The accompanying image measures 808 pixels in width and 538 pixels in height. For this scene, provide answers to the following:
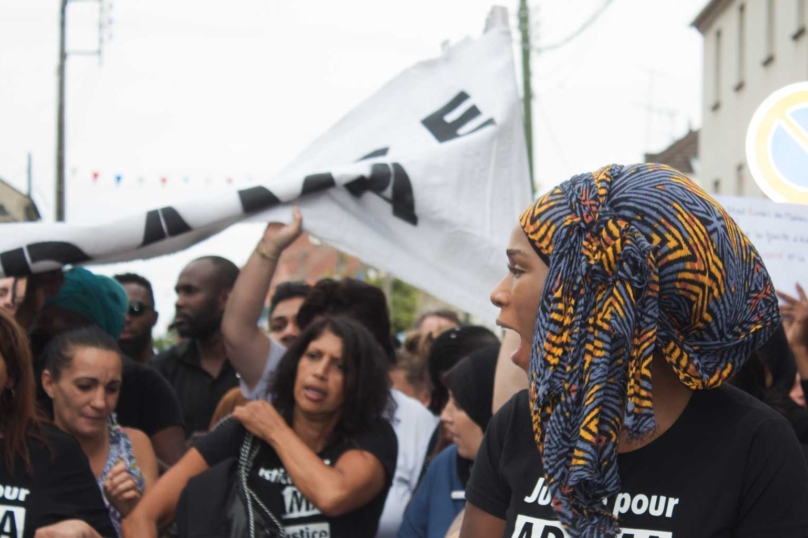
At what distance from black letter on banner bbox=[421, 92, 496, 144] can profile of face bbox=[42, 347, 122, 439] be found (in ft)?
4.95

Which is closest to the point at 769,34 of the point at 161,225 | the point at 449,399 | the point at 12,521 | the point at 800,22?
the point at 800,22

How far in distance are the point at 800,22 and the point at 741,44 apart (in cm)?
477

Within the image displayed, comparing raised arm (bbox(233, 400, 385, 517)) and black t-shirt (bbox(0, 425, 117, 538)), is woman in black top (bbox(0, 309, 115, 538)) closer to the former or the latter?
black t-shirt (bbox(0, 425, 117, 538))

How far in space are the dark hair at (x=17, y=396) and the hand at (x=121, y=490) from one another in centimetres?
35

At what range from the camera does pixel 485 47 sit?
454 cm

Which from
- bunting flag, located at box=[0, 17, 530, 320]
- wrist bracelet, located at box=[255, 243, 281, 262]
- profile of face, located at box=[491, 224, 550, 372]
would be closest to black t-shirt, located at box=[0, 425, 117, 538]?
bunting flag, located at box=[0, 17, 530, 320]

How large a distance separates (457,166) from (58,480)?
179 cm

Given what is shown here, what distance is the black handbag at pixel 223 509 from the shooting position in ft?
10.9

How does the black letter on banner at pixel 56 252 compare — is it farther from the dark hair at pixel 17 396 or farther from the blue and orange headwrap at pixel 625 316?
the blue and orange headwrap at pixel 625 316

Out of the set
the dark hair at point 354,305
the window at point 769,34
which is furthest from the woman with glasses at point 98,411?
the window at point 769,34

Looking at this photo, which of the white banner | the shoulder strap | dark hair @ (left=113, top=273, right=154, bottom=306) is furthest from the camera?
dark hair @ (left=113, top=273, right=154, bottom=306)

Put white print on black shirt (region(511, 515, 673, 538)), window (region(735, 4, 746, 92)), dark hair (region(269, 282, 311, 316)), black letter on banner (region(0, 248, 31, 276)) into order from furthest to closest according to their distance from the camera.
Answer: window (region(735, 4, 746, 92)) < dark hair (region(269, 282, 311, 316)) < black letter on banner (region(0, 248, 31, 276)) < white print on black shirt (region(511, 515, 673, 538))

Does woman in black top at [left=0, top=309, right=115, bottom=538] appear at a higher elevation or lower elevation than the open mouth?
lower

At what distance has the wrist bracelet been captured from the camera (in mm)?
3996
